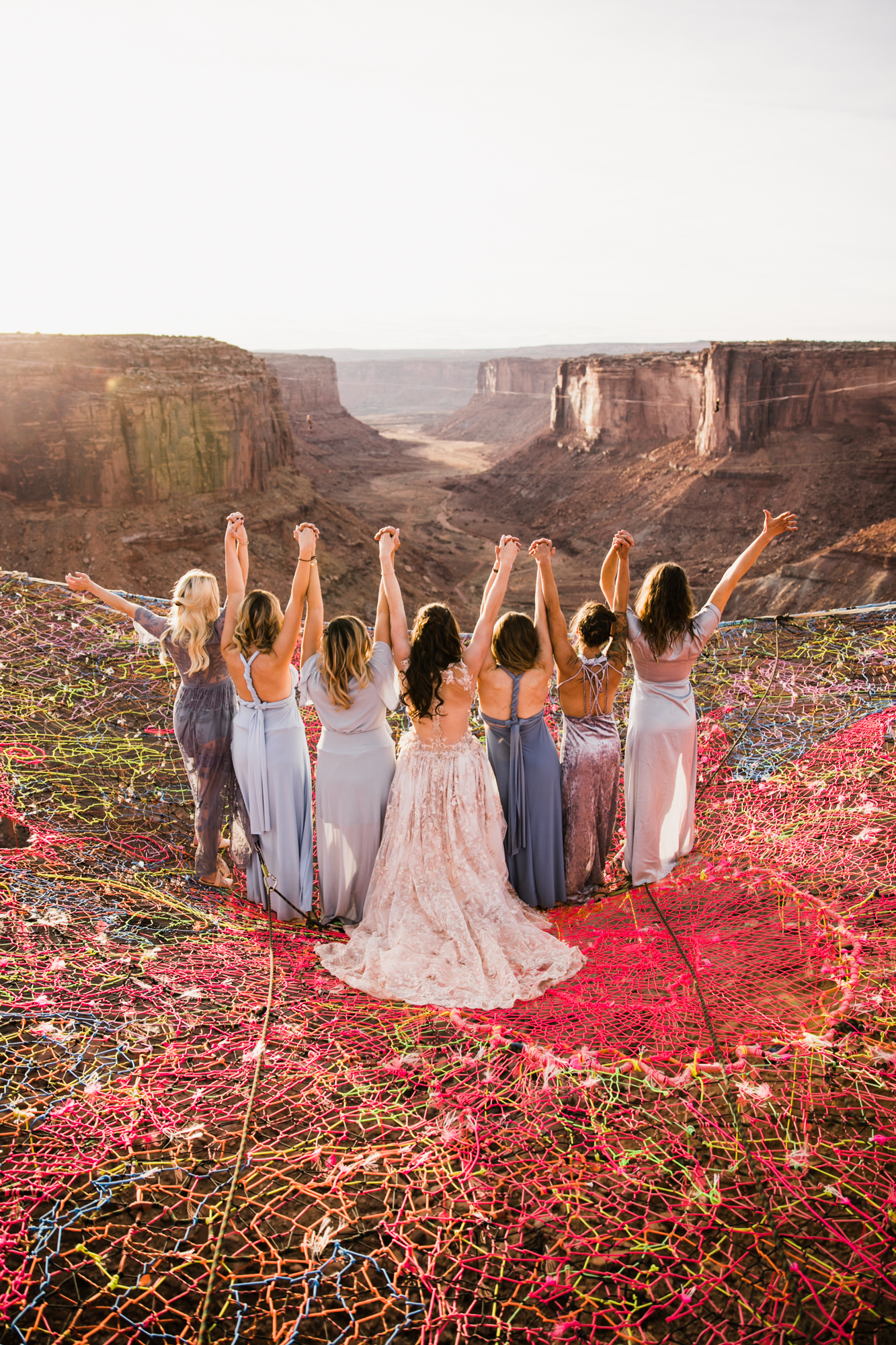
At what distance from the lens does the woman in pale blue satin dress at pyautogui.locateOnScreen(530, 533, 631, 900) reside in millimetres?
4289

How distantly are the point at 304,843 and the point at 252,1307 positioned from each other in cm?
251

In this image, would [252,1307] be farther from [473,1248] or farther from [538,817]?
[538,817]

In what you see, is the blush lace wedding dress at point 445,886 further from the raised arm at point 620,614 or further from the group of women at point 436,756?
the raised arm at point 620,614

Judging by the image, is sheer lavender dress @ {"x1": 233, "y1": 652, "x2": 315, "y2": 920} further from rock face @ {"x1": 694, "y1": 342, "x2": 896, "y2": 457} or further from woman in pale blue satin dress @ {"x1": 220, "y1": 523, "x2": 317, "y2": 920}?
rock face @ {"x1": 694, "y1": 342, "x2": 896, "y2": 457}

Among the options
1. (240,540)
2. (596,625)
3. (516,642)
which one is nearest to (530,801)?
(516,642)

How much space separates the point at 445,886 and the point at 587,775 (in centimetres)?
108

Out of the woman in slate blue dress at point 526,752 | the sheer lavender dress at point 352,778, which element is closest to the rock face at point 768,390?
the woman in slate blue dress at point 526,752

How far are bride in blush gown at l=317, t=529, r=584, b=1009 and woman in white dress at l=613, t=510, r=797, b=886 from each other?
83cm

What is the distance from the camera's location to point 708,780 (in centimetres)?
565

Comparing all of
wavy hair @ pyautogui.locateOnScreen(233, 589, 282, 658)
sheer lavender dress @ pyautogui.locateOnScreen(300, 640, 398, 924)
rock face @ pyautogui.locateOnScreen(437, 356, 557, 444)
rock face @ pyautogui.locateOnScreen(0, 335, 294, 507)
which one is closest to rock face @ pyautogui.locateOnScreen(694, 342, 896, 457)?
rock face @ pyautogui.locateOnScreen(0, 335, 294, 507)

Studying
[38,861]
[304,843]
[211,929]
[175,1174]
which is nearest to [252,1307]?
[175,1174]

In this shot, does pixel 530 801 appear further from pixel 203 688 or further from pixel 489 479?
pixel 489 479

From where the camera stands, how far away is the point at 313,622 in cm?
422

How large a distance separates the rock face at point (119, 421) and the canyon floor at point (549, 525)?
0.49m
